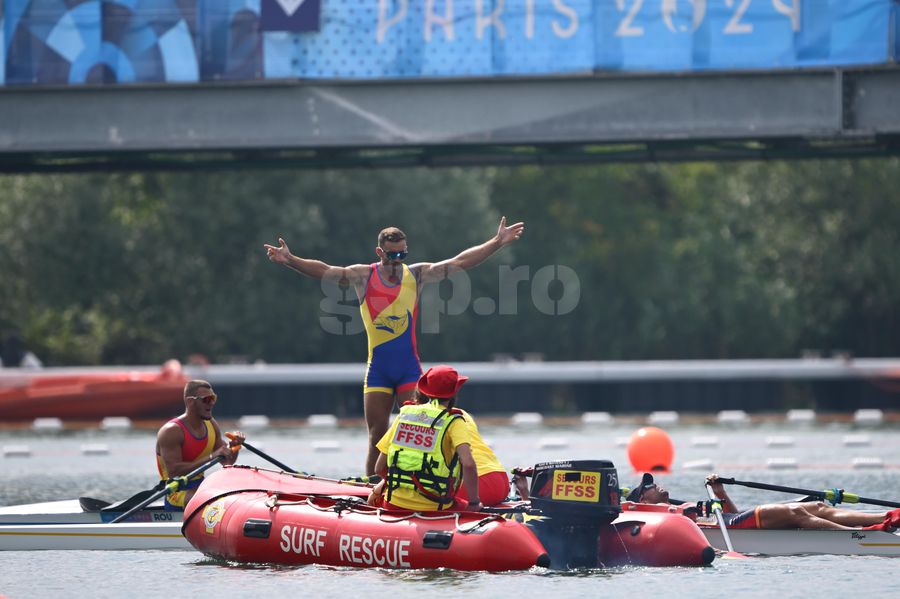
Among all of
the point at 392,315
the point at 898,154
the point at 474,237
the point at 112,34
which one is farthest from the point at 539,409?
the point at 392,315

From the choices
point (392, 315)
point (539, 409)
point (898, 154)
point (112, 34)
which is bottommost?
point (539, 409)

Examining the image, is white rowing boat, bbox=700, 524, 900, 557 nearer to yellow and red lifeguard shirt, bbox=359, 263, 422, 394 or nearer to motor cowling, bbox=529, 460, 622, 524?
motor cowling, bbox=529, 460, 622, 524

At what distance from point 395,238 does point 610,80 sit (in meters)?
6.18

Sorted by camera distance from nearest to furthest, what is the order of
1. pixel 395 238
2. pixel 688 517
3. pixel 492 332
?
pixel 688 517, pixel 395 238, pixel 492 332

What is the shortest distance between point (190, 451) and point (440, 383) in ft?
11.3

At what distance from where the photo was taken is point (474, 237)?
45.4 metres

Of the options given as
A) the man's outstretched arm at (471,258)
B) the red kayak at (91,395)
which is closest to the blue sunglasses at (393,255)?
the man's outstretched arm at (471,258)

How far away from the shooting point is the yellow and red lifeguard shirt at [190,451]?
48.3ft

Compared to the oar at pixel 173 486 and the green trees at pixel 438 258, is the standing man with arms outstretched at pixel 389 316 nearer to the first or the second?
the oar at pixel 173 486

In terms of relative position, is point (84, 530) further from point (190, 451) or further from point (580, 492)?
point (580, 492)

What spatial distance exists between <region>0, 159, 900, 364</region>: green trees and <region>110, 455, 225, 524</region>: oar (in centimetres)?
2237

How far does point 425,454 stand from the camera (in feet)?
40.3

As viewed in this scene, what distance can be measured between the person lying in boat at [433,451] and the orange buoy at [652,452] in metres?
8.07

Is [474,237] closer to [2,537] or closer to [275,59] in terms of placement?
[275,59]
